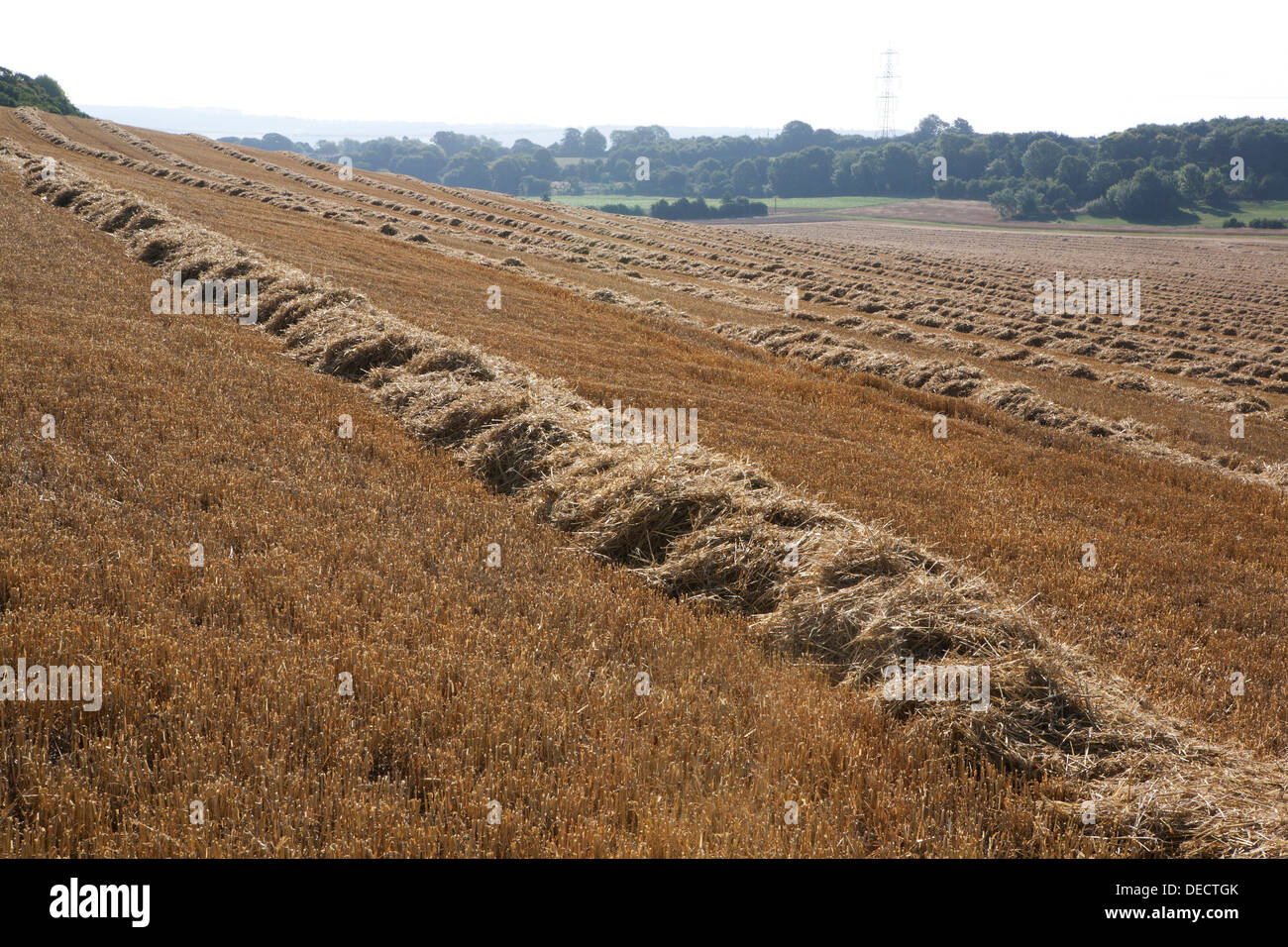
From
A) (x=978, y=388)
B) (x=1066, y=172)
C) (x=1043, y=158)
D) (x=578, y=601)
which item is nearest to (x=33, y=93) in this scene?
(x=978, y=388)

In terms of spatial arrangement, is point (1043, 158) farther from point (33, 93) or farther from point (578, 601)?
point (578, 601)

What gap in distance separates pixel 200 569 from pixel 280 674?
1.76m

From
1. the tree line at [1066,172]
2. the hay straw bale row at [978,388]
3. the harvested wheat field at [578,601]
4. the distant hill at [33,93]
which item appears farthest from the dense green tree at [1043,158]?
the harvested wheat field at [578,601]

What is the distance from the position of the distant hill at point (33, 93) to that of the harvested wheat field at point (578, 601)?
79400 millimetres

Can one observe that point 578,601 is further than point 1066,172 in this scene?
No

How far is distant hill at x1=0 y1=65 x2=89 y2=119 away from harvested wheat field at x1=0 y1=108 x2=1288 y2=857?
261 ft

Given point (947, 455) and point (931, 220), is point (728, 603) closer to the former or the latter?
point (947, 455)

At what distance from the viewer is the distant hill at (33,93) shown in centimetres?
7550

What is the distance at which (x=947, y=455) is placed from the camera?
13234mm

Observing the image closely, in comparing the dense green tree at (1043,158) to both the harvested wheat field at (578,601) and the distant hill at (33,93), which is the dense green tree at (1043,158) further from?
the harvested wheat field at (578,601)

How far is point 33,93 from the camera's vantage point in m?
79.1

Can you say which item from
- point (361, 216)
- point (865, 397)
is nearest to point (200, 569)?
point (865, 397)

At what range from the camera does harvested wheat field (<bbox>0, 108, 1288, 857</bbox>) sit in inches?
168

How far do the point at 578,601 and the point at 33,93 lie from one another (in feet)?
329
